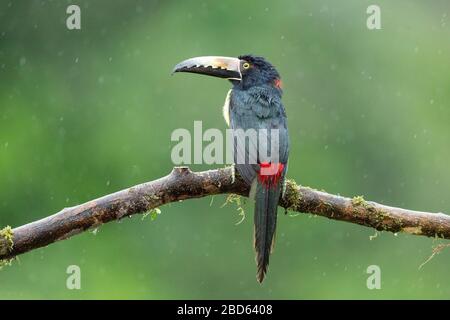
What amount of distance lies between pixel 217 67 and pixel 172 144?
17.3ft

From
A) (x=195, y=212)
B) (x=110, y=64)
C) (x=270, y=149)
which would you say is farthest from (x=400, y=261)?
(x=270, y=149)

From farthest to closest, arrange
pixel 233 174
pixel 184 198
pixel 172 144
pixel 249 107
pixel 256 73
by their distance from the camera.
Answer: pixel 172 144
pixel 256 73
pixel 249 107
pixel 233 174
pixel 184 198

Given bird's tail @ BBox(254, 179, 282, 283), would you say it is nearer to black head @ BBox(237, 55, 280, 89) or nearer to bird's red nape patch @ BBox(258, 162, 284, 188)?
bird's red nape patch @ BBox(258, 162, 284, 188)

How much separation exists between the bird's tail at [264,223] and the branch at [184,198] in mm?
94

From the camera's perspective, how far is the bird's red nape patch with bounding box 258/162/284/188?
17.4 feet

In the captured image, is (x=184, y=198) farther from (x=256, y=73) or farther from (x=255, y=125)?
(x=256, y=73)

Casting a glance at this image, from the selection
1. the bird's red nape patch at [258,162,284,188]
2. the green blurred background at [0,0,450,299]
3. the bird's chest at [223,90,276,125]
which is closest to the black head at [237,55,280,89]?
the bird's chest at [223,90,276,125]

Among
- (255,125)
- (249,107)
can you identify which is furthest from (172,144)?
(255,125)

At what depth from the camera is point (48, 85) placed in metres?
12.0

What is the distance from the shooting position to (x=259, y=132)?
563 centimetres

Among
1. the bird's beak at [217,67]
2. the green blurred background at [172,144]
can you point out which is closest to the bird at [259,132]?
the bird's beak at [217,67]

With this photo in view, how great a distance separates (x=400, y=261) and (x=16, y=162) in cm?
469

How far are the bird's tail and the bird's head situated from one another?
1.06 meters

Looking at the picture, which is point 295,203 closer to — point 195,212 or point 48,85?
point 195,212
